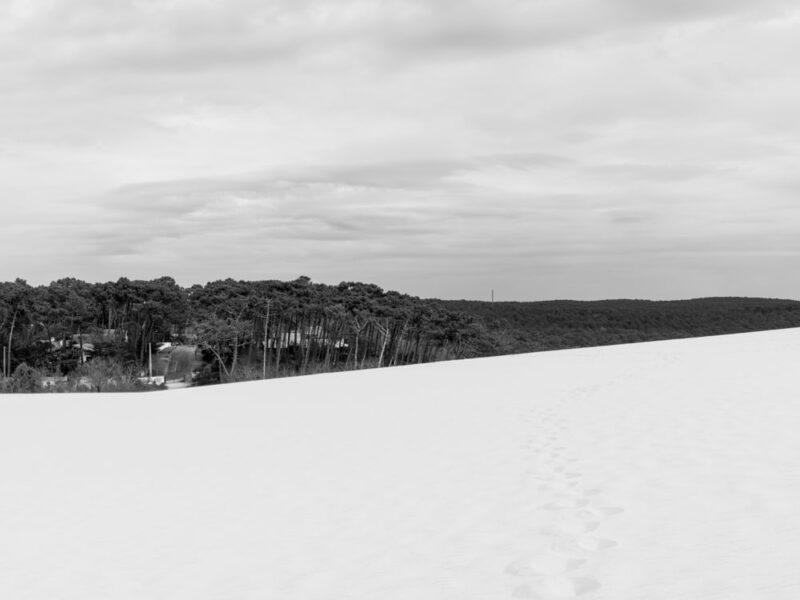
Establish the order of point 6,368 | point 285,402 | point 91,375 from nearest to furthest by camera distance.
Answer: point 285,402
point 91,375
point 6,368

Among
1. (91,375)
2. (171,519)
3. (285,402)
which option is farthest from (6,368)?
(171,519)

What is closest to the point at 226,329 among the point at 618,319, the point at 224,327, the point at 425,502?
the point at 224,327

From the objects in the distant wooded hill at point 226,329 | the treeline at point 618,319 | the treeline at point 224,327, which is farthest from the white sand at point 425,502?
the treeline at point 618,319

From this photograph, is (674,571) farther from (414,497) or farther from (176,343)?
(176,343)

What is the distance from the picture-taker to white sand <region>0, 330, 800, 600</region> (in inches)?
173

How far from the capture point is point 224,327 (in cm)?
5262

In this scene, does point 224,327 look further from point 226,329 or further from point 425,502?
point 425,502

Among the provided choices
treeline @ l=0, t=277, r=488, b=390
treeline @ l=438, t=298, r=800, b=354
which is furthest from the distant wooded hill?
treeline @ l=438, t=298, r=800, b=354

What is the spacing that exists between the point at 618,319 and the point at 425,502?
10773 cm

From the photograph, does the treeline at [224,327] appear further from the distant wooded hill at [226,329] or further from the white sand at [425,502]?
the white sand at [425,502]

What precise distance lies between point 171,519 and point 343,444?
375 centimetres

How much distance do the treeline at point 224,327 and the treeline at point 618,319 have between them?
1362 cm

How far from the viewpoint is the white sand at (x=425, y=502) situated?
4.40 meters

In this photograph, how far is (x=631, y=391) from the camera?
46.8 feet
